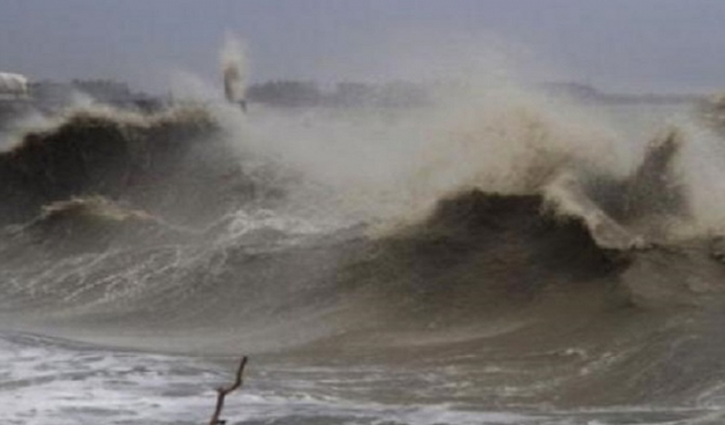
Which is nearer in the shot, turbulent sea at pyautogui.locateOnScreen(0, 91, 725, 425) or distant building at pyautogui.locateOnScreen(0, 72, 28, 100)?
turbulent sea at pyautogui.locateOnScreen(0, 91, 725, 425)

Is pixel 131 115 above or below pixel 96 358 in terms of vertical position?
above

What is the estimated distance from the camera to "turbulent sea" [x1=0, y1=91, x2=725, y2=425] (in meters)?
8.63

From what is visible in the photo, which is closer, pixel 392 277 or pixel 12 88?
pixel 392 277

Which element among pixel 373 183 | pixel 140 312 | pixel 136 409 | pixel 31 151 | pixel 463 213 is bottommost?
pixel 136 409

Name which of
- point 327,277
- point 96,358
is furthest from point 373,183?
point 96,358

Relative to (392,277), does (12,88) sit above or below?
above

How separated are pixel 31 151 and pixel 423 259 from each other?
1083 cm

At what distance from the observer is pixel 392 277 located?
1288cm

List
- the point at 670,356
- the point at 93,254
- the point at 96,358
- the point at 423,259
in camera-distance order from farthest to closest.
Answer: the point at 93,254
the point at 423,259
the point at 96,358
the point at 670,356

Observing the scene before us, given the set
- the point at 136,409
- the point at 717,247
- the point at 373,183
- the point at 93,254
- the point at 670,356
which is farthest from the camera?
the point at 373,183

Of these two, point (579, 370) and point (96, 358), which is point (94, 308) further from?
point (579, 370)

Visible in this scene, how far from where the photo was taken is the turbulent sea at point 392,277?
28.3 ft

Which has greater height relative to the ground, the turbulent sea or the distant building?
the distant building

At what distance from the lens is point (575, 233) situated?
41.9ft
